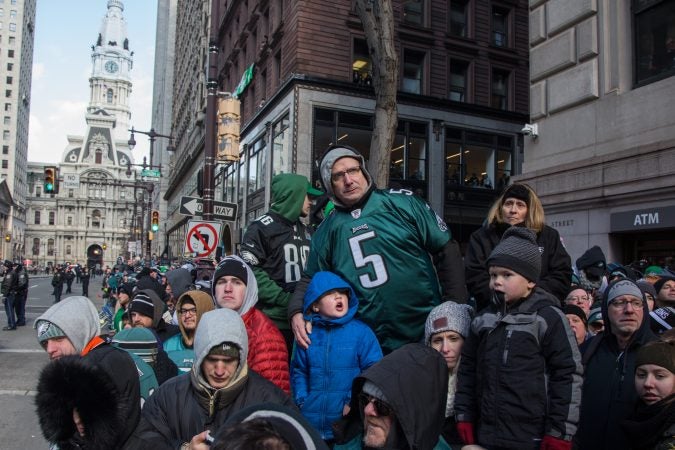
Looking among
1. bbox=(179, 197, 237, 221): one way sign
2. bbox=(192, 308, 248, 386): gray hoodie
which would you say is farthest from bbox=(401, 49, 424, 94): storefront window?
bbox=(192, 308, 248, 386): gray hoodie

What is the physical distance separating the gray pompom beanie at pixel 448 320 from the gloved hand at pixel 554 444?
811 mm

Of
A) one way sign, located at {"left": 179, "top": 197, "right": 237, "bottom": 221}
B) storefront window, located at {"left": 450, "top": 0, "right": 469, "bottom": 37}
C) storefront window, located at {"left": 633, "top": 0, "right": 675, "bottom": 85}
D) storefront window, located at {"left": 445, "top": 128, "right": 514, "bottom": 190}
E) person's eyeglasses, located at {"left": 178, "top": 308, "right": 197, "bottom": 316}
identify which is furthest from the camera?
storefront window, located at {"left": 450, "top": 0, "right": 469, "bottom": 37}

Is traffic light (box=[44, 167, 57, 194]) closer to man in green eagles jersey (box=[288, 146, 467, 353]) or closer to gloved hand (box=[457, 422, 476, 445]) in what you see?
man in green eagles jersey (box=[288, 146, 467, 353])

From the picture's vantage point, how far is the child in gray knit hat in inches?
116

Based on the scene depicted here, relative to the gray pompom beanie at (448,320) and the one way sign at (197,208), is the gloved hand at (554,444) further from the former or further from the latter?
the one way sign at (197,208)

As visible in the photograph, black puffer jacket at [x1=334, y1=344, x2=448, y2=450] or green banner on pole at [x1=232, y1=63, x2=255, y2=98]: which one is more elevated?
green banner on pole at [x1=232, y1=63, x2=255, y2=98]

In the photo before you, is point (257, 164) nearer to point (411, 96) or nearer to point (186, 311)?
point (411, 96)

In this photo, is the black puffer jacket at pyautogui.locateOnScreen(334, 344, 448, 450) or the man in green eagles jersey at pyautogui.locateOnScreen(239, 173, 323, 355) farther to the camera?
the man in green eagles jersey at pyautogui.locateOnScreen(239, 173, 323, 355)

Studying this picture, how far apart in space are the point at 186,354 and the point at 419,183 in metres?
20.7

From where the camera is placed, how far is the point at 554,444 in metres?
2.87

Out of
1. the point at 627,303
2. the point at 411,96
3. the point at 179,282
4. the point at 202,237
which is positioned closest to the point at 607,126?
the point at 627,303

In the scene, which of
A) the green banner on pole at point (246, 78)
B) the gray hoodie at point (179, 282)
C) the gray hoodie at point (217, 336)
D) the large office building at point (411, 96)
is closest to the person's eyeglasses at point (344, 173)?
the gray hoodie at point (217, 336)

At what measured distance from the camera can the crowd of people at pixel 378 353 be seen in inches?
113

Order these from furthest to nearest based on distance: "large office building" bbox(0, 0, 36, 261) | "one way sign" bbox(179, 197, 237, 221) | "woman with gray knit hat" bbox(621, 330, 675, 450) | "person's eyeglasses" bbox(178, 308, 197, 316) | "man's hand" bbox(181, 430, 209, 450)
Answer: "large office building" bbox(0, 0, 36, 261)
"one way sign" bbox(179, 197, 237, 221)
"person's eyeglasses" bbox(178, 308, 197, 316)
"woman with gray knit hat" bbox(621, 330, 675, 450)
"man's hand" bbox(181, 430, 209, 450)
